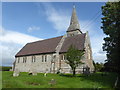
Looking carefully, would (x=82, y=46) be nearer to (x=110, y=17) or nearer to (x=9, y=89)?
(x=110, y=17)

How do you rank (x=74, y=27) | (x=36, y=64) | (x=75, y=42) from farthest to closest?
(x=74, y=27) < (x=36, y=64) < (x=75, y=42)

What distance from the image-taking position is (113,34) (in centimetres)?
1809

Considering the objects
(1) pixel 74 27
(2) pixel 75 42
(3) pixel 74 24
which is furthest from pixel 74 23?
(2) pixel 75 42

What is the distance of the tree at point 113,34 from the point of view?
17.6 meters

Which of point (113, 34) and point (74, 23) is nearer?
point (113, 34)

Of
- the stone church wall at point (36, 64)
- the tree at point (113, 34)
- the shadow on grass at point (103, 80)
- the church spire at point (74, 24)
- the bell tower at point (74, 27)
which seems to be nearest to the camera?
the shadow on grass at point (103, 80)

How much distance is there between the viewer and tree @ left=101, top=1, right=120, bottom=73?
1758 cm

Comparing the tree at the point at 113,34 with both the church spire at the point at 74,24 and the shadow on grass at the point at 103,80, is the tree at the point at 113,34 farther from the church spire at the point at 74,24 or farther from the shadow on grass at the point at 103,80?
the church spire at the point at 74,24

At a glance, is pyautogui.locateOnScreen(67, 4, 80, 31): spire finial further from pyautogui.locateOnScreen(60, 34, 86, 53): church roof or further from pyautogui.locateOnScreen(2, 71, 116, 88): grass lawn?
pyautogui.locateOnScreen(2, 71, 116, 88): grass lawn

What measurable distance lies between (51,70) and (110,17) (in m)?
22.0

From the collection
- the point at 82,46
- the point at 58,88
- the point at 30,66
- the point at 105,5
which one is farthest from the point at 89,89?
the point at 30,66

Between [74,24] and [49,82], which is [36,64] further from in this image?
[74,24]

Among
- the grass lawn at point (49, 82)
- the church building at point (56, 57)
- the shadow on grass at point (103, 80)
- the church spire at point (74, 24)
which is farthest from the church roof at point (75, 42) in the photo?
the grass lawn at point (49, 82)

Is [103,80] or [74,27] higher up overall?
[74,27]
